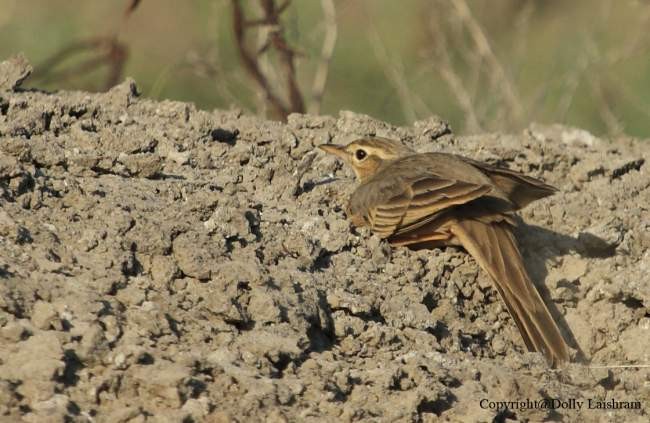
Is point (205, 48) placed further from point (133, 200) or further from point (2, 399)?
point (2, 399)

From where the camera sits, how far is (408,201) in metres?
6.81

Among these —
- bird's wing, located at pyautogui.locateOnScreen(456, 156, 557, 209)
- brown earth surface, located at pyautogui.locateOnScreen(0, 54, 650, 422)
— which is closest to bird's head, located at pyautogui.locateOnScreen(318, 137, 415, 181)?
brown earth surface, located at pyautogui.locateOnScreen(0, 54, 650, 422)

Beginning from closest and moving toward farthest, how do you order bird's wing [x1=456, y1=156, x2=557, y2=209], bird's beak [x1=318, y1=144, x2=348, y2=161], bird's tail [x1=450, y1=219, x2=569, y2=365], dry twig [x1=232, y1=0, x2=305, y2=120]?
bird's tail [x1=450, y1=219, x2=569, y2=365] < bird's wing [x1=456, y1=156, x2=557, y2=209] < bird's beak [x1=318, y1=144, x2=348, y2=161] < dry twig [x1=232, y1=0, x2=305, y2=120]

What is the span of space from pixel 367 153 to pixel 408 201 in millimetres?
600

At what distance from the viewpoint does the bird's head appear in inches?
284

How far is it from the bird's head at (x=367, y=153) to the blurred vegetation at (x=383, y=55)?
168 cm

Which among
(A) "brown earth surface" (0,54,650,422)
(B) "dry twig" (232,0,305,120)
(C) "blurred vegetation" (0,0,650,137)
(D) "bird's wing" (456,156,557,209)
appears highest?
(C) "blurred vegetation" (0,0,650,137)

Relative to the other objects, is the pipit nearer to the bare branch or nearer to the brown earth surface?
the brown earth surface

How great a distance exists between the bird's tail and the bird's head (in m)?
0.72

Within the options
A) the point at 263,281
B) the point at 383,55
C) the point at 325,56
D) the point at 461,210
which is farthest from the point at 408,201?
the point at 383,55

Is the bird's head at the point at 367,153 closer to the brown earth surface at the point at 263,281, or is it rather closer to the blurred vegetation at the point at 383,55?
the brown earth surface at the point at 263,281

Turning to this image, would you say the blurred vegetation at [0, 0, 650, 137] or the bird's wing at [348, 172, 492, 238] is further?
the blurred vegetation at [0, 0, 650, 137]

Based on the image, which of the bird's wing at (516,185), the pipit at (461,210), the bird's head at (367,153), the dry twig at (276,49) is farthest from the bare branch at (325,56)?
the bird's wing at (516,185)

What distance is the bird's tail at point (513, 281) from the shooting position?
20.6ft
